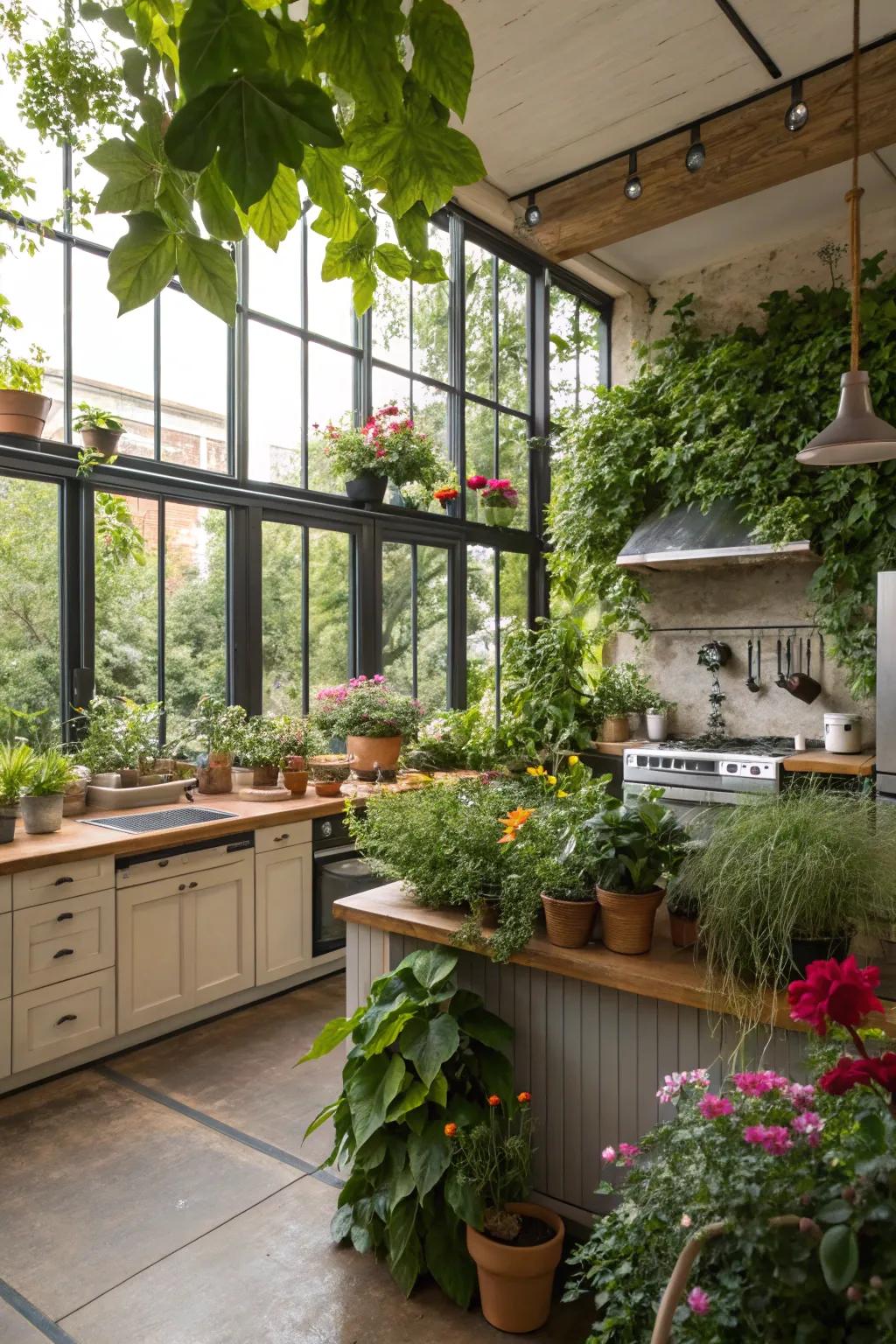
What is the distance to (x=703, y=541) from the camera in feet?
17.0

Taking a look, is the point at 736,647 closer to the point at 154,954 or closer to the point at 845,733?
the point at 845,733

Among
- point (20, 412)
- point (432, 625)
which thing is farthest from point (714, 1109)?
point (432, 625)

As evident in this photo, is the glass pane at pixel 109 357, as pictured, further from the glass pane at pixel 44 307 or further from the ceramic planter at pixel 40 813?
the ceramic planter at pixel 40 813

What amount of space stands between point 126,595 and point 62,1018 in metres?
1.76

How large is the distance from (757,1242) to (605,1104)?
1.08 meters

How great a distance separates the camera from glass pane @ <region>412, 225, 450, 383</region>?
5.46 meters

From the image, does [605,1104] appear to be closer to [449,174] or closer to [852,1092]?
[852,1092]

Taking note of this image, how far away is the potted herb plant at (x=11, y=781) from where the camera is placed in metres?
3.06

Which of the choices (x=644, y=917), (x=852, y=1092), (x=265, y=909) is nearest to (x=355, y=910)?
(x=644, y=917)

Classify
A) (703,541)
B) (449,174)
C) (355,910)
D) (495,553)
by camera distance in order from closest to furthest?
1. (449,174)
2. (355,910)
3. (703,541)
4. (495,553)

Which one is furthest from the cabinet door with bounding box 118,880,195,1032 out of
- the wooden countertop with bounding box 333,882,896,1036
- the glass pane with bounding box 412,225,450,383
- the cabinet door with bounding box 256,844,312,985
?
the glass pane with bounding box 412,225,450,383

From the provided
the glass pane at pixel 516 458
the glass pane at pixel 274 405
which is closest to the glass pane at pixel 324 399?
the glass pane at pixel 274 405

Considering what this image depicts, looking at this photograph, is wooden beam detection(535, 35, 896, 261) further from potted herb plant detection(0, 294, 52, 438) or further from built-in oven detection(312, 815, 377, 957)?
built-in oven detection(312, 815, 377, 957)

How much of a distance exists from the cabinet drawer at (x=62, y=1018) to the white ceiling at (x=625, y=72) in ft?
13.4
